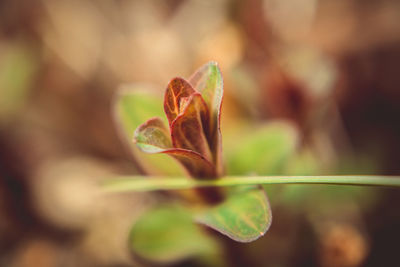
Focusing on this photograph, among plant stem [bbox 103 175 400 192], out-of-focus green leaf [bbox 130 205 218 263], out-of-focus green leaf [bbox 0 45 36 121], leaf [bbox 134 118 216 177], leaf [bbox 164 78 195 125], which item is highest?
out-of-focus green leaf [bbox 0 45 36 121]

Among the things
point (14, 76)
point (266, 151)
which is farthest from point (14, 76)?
point (266, 151)

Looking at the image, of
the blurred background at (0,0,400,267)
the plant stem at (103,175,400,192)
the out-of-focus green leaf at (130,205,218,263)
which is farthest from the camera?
the blurred background at (0,0,400,267)

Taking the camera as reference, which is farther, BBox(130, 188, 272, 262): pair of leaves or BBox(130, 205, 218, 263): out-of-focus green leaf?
BBox(130, 205, 218, 263): out-of-focus green leaf

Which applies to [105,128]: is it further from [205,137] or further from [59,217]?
[205,137]

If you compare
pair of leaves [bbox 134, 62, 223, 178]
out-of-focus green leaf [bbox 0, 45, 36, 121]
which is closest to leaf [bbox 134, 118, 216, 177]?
pair of leaves [bbox 134, 62, 223, 178]

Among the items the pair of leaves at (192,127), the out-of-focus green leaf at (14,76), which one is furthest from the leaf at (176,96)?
the out-of-focus green leaf at (14,76)

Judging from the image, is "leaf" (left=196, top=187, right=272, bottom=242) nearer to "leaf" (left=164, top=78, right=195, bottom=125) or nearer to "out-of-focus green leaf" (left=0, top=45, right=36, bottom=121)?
"leaf" (left=164, top=78, right=195, bottom=125)

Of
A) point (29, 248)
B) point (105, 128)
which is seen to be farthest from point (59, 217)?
point (105, 128)
